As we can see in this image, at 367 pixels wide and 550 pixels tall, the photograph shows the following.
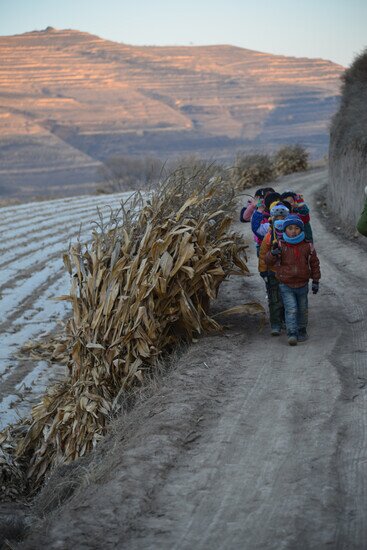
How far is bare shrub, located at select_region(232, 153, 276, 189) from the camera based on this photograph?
110ft

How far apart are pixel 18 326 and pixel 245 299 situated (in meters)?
4.45

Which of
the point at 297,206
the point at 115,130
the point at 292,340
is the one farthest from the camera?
the point at 115,130

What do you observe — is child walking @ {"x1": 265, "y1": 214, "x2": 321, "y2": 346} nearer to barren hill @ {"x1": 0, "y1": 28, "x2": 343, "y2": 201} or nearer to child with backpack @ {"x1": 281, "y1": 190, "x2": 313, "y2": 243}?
child with backpack @ {"x1": 281, "y1": 190, "x2": 313, "y2": 243}

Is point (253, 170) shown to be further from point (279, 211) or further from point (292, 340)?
point (292, 340)

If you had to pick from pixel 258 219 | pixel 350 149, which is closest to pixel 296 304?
pixel 258 219

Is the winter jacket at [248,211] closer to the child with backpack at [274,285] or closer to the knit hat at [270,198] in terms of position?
the knit hat at [270,198]

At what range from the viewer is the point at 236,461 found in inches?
250

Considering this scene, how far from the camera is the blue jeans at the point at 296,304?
31.5ft

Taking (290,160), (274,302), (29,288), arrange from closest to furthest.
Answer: (274,302) < (29,288) < (290,160)

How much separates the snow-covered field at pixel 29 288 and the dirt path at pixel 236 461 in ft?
8.97

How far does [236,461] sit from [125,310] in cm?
339

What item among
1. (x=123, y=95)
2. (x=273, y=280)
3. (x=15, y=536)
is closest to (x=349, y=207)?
(x=273, y=280)

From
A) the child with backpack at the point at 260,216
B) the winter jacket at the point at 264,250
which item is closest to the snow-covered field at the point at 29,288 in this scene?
the winter jacket at the point at 264,250

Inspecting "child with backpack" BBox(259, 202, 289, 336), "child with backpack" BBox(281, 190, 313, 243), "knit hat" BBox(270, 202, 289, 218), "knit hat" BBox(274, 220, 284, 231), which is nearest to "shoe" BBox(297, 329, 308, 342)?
"child with backpack" BBox(259, 202, 289, 336)
